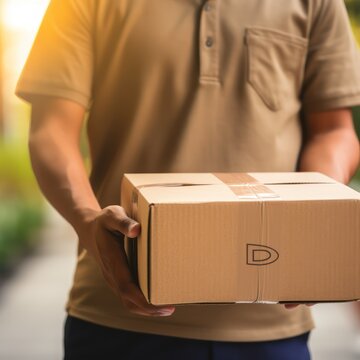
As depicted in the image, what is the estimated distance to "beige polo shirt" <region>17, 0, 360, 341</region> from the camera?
162 centimetres

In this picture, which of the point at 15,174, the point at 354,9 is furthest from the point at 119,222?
the point at 15,174

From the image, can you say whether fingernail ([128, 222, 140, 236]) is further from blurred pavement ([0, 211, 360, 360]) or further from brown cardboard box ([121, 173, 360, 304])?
blurred pavement ([0, 211, 360, 360])

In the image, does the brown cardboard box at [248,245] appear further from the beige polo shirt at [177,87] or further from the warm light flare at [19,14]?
the warm light flare at [19,14]

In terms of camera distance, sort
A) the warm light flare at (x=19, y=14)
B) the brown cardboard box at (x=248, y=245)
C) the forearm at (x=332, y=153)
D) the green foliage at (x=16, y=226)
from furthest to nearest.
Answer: the warm light flare at (x=19, y=14) → the green foliage at (x=16, y=226) → the forearm at (x=332, y=153) → the brown cardboard box at (x=248, y=245)

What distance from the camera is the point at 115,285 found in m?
1.41

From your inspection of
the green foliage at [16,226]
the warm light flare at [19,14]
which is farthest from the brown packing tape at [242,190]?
the warm light flare at [19,14]

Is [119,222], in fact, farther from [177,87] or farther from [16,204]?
[16,204]

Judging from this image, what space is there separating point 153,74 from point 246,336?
488mm

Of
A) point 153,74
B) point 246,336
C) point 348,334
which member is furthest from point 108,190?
point 348,334

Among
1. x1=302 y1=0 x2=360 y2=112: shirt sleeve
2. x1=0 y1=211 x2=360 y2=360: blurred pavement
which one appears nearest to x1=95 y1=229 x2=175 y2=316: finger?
x1=302 y1=0 x2=360 y2=112: shirt sleeve

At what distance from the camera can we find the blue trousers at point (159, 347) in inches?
62.2

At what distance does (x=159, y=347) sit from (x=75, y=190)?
31 centimetres

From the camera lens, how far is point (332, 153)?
5.49 feet

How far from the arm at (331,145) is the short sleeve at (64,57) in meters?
0.42
